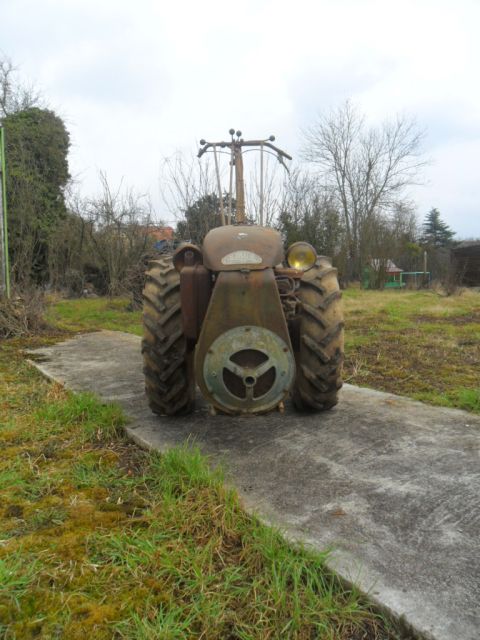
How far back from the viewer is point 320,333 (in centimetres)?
284

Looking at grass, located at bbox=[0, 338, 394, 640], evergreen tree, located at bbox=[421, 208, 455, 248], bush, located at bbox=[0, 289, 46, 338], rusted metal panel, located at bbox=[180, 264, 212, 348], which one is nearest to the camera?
grass, located at bbox=[0, 338, 394, 640]

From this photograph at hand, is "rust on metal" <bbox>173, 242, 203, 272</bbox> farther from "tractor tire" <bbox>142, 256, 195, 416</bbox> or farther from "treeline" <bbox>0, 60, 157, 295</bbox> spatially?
"treeline" <bbox>0, 60, 157, 295</bbox>

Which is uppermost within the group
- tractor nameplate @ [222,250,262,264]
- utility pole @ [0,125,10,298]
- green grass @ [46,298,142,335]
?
utility pole @ [0,125,10,298]

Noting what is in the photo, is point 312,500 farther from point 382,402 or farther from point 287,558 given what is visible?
point 382,402

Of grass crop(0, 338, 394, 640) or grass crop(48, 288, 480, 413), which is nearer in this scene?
grass crop(0, 338, 394, 640)

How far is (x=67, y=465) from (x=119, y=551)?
2.99 feet

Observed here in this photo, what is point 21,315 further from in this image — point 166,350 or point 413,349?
point 413,349

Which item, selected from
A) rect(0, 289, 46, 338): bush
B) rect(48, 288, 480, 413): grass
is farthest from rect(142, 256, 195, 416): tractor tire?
rect(0, 289, 46, 338): bush

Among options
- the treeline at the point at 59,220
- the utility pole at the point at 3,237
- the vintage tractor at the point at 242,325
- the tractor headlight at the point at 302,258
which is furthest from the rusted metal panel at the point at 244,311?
the treeline at the point at 59,220

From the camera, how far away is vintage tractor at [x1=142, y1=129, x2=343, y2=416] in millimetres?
2514

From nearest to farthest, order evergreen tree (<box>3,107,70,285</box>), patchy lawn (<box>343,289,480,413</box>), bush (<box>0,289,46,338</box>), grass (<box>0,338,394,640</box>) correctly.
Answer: grass (<box>0,338,394,640</box>), patchy lawn (<box>343,289,480,413</box>), bush (<box>0,289,46,338</box>), evergreen tree (<box>3,107,70,285</box>)

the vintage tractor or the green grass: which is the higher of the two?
the vintage tractor

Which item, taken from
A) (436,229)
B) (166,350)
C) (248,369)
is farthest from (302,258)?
(436,229)

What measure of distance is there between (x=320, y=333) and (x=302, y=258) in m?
0.47
